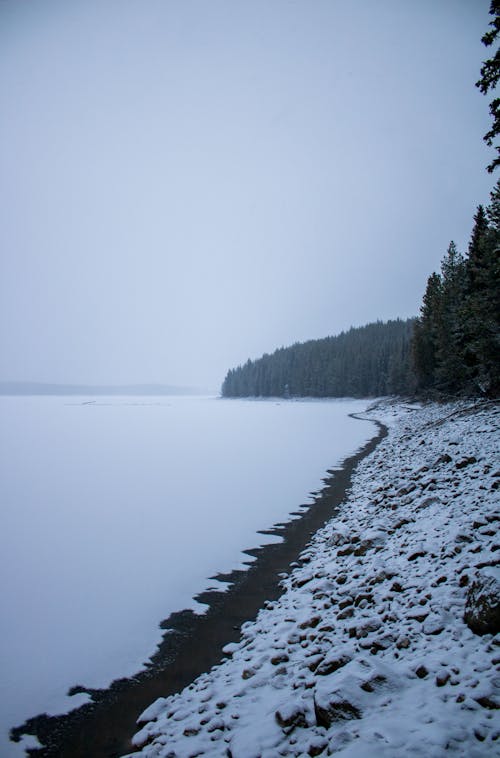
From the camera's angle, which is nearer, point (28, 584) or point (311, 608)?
point (311, 608)

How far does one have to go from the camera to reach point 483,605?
455 cm

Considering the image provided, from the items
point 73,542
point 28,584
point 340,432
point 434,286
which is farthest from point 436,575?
point 434,286

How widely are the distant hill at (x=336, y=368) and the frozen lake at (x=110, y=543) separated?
59.4 m

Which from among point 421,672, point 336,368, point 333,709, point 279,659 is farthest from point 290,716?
point 336,368

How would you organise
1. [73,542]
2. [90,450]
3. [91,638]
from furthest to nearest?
1. [90,450]
2. [73,542]
3. [91,638]

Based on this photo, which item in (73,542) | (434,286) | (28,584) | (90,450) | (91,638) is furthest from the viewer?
(434,286)

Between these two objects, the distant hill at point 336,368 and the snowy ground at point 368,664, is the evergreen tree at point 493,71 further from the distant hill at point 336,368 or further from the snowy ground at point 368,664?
the distant hill at point 336,368

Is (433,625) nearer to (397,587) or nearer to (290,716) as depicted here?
(397,587)

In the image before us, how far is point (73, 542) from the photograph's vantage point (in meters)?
10.9

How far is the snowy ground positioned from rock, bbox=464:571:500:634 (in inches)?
4.3

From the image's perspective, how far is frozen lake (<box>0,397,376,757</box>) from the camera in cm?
606

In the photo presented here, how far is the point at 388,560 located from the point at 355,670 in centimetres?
350

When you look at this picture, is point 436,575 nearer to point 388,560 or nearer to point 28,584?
point 388,560

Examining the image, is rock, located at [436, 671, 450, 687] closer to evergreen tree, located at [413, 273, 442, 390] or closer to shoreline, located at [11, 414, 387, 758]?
shoreline, located at [11, 414, 387, 758]
